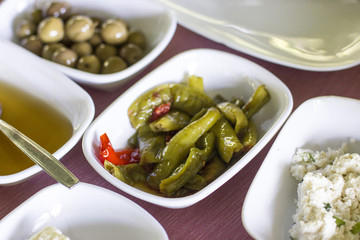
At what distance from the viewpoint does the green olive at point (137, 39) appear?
1.37m

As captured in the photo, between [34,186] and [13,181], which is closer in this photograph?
[13,181]

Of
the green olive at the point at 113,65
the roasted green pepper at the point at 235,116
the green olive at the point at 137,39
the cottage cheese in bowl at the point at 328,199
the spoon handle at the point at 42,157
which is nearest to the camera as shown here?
the cottage cheese in bowl at the point at 328,199

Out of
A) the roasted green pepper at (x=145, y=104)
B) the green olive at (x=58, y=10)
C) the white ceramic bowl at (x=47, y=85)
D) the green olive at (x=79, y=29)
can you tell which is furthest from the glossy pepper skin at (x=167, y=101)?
the green olive at (x=58, y=10)

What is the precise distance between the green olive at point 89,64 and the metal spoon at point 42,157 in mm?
272

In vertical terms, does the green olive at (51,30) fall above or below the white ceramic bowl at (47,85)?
above

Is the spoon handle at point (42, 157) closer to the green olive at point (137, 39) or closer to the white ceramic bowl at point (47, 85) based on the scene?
the white ceramic bowl at point (47, 85)

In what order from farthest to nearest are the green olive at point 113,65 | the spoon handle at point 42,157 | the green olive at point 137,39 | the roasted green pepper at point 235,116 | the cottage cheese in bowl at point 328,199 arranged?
the green olive at point 137,39
the green olive at point 113,65
the roasted green pepper at point 235,116
the spoon handle at point 42,157
the cottage cheese in bowl at point 328,199

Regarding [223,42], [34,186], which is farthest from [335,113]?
[34,186]

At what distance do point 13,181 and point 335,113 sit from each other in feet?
2.41

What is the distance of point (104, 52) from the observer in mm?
1325

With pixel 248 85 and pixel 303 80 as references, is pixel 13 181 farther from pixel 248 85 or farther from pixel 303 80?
pixel 303 80

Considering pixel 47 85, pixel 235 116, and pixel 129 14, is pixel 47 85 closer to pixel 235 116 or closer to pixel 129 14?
pixel 129 14

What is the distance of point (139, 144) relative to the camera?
1.11 m

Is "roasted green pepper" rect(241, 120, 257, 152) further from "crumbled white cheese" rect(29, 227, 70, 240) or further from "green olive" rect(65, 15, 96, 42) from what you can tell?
"green olive" rect(65, 15, 96, 42)
